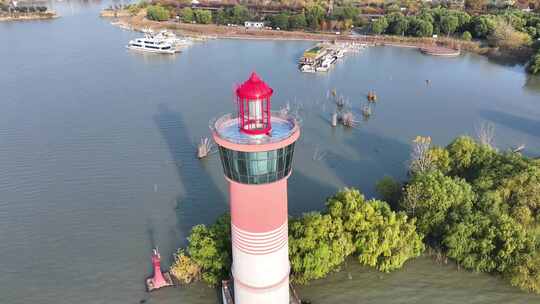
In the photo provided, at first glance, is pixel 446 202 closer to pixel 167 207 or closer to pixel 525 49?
pixel 167 207

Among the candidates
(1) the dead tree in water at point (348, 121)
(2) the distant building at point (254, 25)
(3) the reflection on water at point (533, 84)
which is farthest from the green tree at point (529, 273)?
(2) the distant building at point (254, 25)

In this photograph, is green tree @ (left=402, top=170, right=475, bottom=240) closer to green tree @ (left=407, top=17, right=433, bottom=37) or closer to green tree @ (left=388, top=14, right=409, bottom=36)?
green tree @ (left=407, top=17, right=433, bottom=37)

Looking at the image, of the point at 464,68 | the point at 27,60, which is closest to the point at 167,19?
the point at 27,60

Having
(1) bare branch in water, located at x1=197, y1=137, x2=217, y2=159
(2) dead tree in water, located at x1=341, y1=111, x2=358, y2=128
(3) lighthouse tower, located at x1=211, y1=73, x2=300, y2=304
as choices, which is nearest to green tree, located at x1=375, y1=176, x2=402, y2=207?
(3) lighthouse tower, located at x1=211, y1=73, x2=300, y2=304

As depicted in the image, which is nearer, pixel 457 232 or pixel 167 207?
pixel 457 232

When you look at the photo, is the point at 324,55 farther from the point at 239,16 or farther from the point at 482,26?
the point at 239,16

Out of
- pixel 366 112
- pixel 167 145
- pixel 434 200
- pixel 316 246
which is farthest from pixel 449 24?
pixel 316 246

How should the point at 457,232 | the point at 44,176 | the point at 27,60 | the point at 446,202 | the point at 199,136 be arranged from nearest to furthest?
the point at 457,232
the point at 446,202
the point at 44,176
the point at 199,136
the point at 27,60
